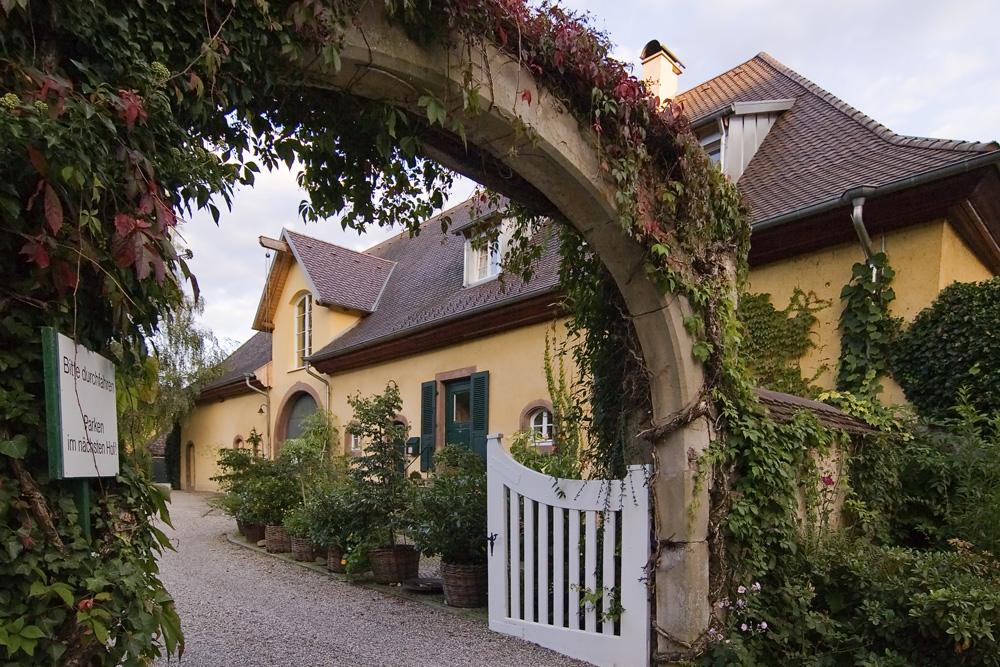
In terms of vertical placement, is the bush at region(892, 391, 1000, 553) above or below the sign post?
below

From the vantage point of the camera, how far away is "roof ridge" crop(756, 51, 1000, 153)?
6652 millimetres

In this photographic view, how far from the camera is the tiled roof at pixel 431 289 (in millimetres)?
10383

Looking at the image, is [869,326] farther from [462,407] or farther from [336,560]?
[462,407]

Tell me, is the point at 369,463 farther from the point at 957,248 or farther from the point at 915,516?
the point at 957,248

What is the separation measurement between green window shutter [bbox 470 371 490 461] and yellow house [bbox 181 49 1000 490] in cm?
3

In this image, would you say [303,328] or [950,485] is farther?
[303,328]

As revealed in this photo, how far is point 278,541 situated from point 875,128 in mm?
8648

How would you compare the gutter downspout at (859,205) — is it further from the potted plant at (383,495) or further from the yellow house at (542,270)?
the potted plant at (383,495)

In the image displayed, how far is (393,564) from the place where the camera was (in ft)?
21.7

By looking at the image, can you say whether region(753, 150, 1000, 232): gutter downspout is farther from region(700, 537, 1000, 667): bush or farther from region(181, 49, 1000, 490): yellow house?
region(700, 537, 1000, 667): bush

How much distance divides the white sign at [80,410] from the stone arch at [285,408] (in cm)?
1377

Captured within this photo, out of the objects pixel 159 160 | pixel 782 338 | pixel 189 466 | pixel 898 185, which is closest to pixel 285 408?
pixel 189 466

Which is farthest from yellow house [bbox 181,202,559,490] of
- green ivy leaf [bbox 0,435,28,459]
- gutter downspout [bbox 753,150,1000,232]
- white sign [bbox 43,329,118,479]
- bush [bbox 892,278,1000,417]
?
green ivy leaf [bbox 0,435,28,459]

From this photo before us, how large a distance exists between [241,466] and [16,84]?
8.65 m
